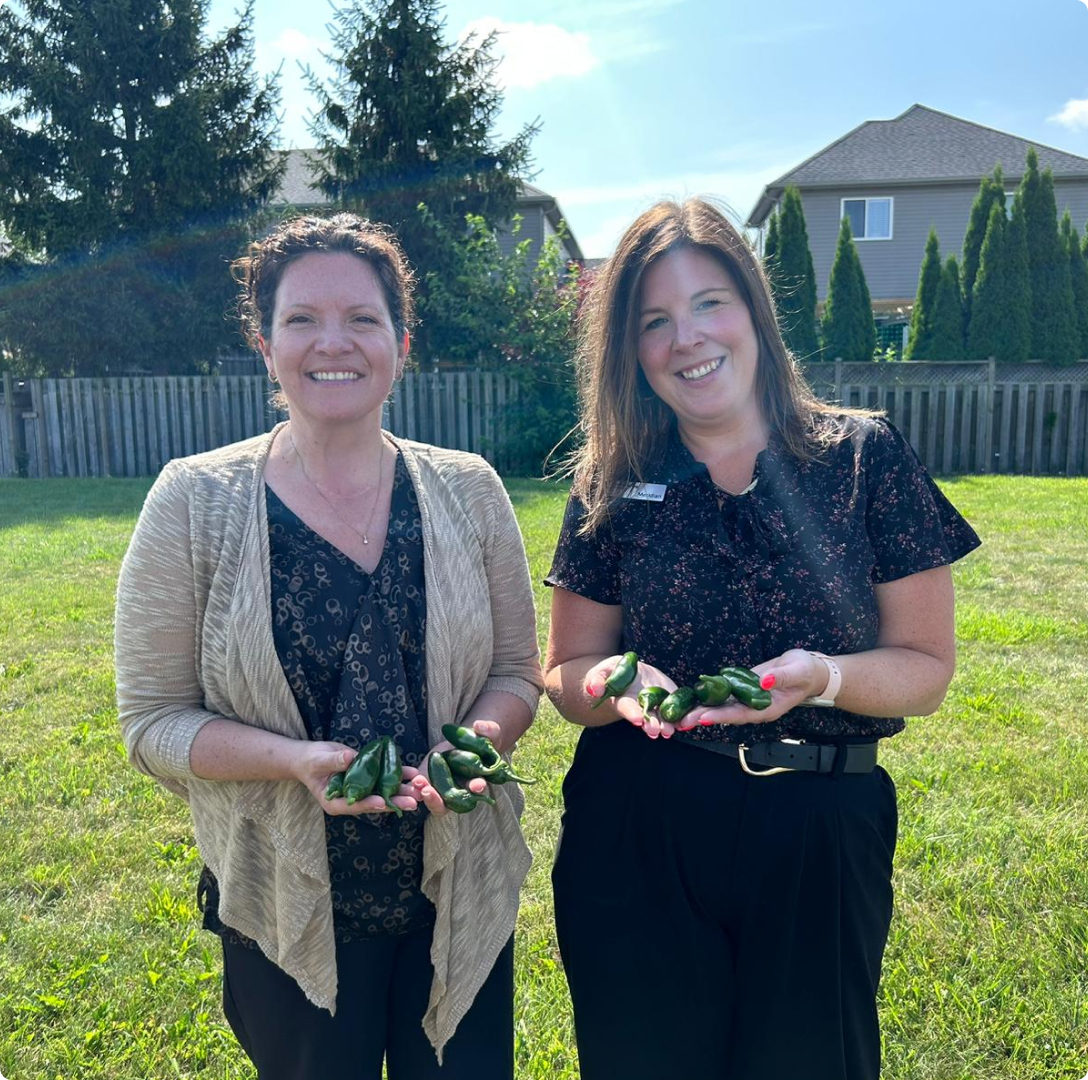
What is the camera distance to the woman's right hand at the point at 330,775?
6.41 feet

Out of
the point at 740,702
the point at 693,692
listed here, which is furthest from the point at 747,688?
the point at 693,692

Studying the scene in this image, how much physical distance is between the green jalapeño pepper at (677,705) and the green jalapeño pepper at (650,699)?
2cm

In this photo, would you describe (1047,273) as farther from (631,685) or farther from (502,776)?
(502,776)

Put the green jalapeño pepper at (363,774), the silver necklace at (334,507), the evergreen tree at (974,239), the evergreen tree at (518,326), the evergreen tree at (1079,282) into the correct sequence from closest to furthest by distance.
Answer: the green jalapeño pepper at (363,774), the silver necklace at (334,507), the evergreen tree at (518,326), the evergreen tree at (1079,282), the evergreen tree at (974,239)

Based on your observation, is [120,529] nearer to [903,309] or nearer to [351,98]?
[351,98]

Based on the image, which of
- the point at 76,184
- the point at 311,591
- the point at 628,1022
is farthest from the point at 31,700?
the point at 76,184

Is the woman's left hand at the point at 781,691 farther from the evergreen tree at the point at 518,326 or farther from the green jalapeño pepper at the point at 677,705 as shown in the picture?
the evergreen tree at the point at 518,326

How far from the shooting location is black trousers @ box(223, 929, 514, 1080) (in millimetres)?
2195

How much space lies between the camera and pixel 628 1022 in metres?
2.27

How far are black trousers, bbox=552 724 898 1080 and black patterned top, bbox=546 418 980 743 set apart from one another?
0.17 m

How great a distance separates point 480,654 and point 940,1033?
2.07m

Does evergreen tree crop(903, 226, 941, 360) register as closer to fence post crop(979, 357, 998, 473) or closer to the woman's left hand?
fence post crop(979, 357, 998, 473)

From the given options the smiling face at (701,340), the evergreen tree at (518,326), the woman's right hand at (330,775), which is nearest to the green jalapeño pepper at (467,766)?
the woman's right hand at (330,775)

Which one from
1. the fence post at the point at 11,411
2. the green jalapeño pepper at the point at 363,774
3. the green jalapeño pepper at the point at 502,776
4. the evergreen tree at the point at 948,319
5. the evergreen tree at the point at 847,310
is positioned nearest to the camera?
the green jalapeño pepper at the point at 363,774
